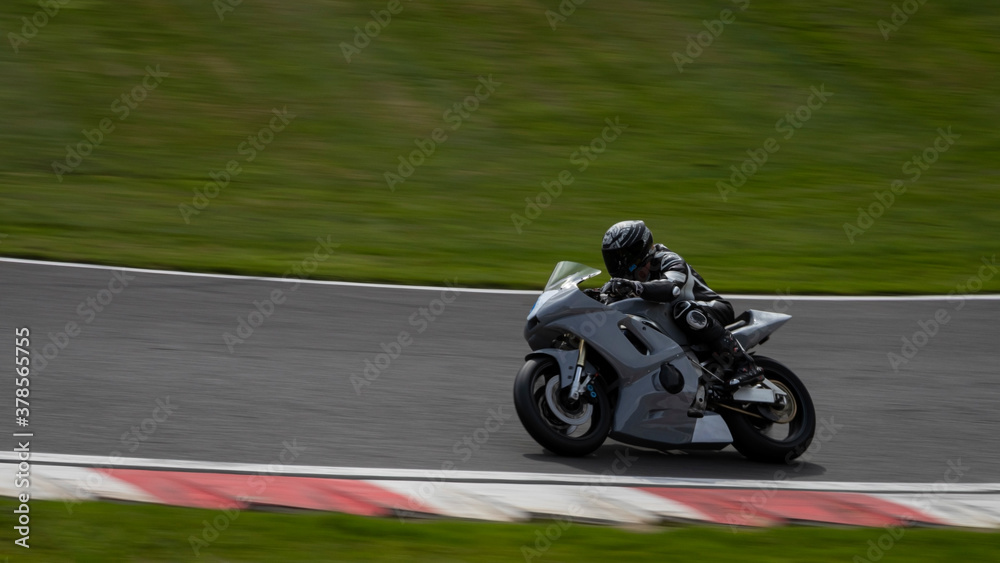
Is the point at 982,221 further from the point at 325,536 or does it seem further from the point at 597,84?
the point at 325,536

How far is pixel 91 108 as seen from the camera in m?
17.0

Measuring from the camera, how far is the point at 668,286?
7.20 meters

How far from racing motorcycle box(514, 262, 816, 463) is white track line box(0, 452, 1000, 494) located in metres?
0.33

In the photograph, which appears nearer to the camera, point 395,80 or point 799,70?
point 395,80

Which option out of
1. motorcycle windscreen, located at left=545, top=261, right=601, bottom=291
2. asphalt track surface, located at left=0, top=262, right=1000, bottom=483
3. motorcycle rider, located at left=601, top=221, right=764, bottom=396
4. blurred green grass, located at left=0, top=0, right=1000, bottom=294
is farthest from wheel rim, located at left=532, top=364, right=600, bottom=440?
blurred green grass, located at left=0, top=0, right=1000, bottom=294

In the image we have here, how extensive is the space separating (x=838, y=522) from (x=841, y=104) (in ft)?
46.3

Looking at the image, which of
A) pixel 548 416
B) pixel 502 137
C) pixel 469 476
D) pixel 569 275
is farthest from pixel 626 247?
pixel 502 137

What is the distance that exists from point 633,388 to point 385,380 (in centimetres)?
228

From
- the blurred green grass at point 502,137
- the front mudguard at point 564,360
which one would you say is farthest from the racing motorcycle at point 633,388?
the blurred green grass at point 502,137

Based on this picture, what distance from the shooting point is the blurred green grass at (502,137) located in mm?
12992

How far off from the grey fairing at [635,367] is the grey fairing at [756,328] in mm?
491

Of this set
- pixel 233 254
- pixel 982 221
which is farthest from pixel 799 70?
pixel 233 254

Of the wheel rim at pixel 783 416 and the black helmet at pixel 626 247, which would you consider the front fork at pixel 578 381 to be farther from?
the wheel rim at pixel 783 416

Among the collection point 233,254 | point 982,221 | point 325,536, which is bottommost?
point 982,221
